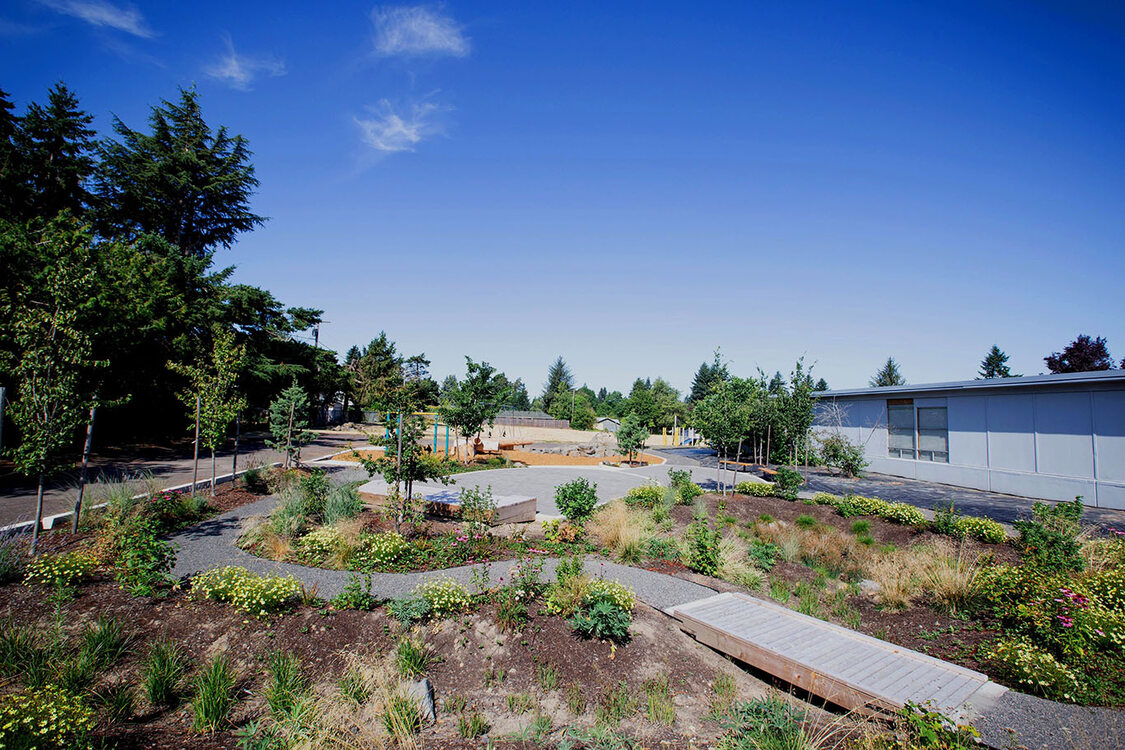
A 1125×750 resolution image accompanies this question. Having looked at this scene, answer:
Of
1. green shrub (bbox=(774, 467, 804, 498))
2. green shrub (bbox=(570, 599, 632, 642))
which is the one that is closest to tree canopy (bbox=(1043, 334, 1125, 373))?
green shrub (bbox=(774, 467, 804, 498))

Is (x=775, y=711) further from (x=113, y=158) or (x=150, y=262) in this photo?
(x=113, y=158)

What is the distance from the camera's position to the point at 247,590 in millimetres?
5168

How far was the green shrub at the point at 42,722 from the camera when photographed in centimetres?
284

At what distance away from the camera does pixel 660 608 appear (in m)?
6.04

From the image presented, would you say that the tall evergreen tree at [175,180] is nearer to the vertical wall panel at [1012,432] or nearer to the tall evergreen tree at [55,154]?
the tall evergreen tree at [55,154]

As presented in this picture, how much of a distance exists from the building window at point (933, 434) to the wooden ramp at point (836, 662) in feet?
53.1

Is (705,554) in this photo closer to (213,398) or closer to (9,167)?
(213,398)

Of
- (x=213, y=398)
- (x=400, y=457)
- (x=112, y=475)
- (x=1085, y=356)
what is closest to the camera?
(x=400, y=457)

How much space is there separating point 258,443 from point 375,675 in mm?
24586

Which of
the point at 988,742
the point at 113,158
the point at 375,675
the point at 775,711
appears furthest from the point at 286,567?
the point at 113,158

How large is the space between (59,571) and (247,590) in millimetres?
2343

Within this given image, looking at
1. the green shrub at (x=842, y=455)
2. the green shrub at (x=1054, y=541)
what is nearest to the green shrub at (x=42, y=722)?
the green shrub at (x=1054, y=541)

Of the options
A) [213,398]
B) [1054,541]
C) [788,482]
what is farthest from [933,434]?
[213,398]

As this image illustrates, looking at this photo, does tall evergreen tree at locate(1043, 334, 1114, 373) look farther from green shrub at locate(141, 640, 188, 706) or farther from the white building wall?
green shrub at locate(141, 640, 188, 706)
